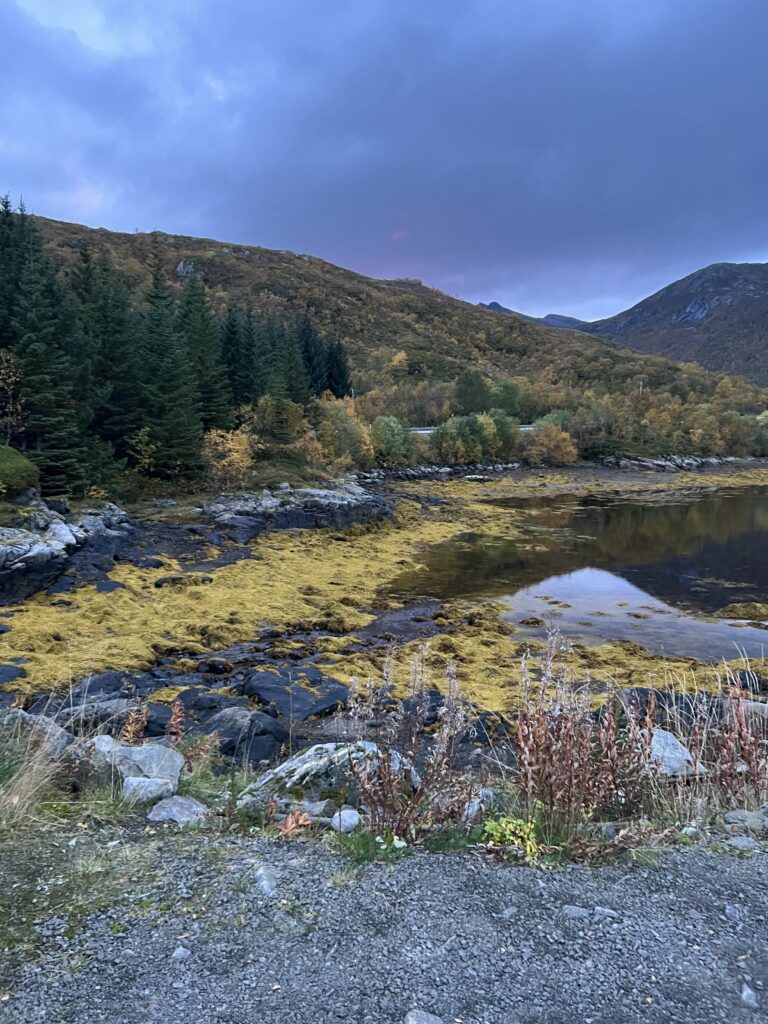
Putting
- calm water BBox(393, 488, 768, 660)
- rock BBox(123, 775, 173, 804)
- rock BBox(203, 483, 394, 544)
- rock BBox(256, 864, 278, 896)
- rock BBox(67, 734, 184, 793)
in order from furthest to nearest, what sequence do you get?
rock BBox(203, 483, 394, 544) → calm water BBox(393, 488, 768, 660) → rock BBox(67, 734, 184, 793) → rock BBox(123, 775, 173, 804) → rock BBox(256, 864, 278, 896)

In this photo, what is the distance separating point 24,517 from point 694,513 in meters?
36.7

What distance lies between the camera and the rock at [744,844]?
3.88 m

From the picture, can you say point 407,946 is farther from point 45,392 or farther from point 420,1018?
point 45,392

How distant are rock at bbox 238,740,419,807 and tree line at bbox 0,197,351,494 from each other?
22.3 metres

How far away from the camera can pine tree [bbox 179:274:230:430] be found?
35.7 m

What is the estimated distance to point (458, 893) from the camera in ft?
10.8

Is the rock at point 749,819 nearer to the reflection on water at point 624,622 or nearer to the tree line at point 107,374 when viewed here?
the reflection on water at point 624,622

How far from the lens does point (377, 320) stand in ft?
400

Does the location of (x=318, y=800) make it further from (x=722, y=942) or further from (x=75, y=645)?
(x=75, y=645)

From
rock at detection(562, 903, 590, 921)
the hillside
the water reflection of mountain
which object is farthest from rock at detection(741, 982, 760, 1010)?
the hillside

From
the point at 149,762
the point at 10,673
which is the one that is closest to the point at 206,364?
the point at 10,673

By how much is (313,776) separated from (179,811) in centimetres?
148

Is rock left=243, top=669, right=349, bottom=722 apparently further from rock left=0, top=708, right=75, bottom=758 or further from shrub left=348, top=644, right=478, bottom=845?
shrub left=348, top=644, right=478, bottom=845

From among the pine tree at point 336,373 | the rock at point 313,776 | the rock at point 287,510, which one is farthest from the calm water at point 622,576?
the pine tree at point 336,373
